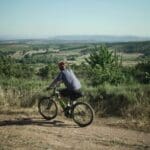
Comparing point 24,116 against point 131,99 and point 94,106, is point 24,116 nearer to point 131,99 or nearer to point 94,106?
point 94,106

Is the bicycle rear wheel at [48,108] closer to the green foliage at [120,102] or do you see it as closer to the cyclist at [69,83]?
the cyclist at [69,83]

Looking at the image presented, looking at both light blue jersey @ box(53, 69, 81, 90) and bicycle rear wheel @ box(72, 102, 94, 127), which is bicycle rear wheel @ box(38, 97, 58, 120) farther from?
light blue jersey @ box(53, 69, 81, 90)

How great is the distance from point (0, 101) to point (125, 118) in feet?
15.2

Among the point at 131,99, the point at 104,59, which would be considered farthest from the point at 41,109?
the point at 104,59

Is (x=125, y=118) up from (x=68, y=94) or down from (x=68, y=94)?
down

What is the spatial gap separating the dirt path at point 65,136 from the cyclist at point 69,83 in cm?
84

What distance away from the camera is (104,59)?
4947 centimetres

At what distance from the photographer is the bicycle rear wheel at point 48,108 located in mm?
9586

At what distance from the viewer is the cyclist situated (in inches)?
345

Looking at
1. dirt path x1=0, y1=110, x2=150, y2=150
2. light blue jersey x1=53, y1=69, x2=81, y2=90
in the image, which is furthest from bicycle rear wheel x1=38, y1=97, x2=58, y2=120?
light blue jersey x1=53, y1=69, x2=81, y2=90

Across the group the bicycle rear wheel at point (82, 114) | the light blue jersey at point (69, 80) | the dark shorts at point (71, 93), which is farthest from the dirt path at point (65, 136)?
the light blue jersey at point (69, 80)

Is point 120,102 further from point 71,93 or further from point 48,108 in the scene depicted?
point 48,108

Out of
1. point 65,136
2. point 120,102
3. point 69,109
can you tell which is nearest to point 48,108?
point 69,109

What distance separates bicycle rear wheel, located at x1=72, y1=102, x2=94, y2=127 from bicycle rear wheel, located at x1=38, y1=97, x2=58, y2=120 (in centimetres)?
79
